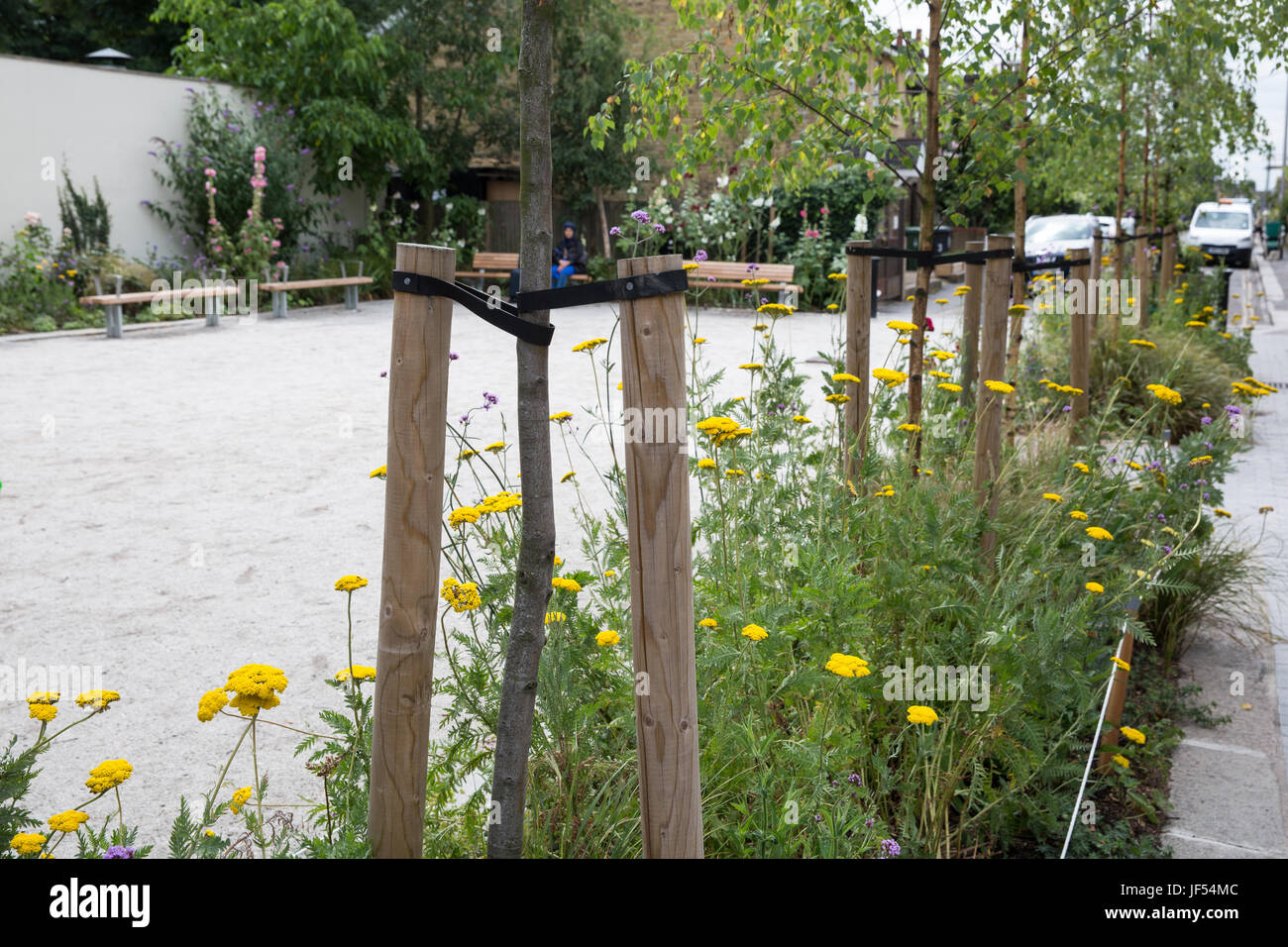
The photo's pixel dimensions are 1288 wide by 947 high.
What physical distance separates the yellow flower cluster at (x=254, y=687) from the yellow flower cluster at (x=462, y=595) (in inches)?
20.7

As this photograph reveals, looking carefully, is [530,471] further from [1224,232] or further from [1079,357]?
[1224,232]

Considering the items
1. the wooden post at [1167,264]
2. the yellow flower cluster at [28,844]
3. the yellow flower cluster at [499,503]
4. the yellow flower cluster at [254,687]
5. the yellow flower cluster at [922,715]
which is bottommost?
the yellow flower cluster at [28,844]

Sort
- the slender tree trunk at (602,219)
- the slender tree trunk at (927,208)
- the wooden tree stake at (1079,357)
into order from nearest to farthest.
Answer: the slender tree trunk at (927,208), the wooden tree stake at (1079,357), the slender tree trunk at (602,219)

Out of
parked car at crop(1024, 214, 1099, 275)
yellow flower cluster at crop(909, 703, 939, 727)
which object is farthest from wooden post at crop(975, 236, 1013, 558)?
parked car at crop(1024, 214, 1099, 275)

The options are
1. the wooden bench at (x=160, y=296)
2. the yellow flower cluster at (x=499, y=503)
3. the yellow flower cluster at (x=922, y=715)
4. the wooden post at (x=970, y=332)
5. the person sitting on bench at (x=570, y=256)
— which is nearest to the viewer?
the yellow flower cluster at (x=922, y=715)

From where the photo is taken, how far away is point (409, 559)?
2.10 m

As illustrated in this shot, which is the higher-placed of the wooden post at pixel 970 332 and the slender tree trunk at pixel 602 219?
the slender tree trunk at pixel 602 219

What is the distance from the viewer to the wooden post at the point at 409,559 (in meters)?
2.06

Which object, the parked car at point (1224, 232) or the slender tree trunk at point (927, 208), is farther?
the parked car at point (1224, 232)

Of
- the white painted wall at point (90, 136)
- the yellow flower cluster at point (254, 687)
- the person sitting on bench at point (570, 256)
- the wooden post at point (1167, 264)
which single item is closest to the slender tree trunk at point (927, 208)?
the yellow flower cluster at point (254, 687)

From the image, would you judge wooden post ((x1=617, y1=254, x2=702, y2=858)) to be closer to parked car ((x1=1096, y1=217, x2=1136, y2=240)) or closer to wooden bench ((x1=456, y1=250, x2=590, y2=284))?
parked car ((x1=1096, y1=217, x2=1136, y2=240))

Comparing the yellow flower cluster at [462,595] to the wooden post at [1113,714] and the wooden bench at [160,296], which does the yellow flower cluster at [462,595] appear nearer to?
the wooden post at [1113,714]
